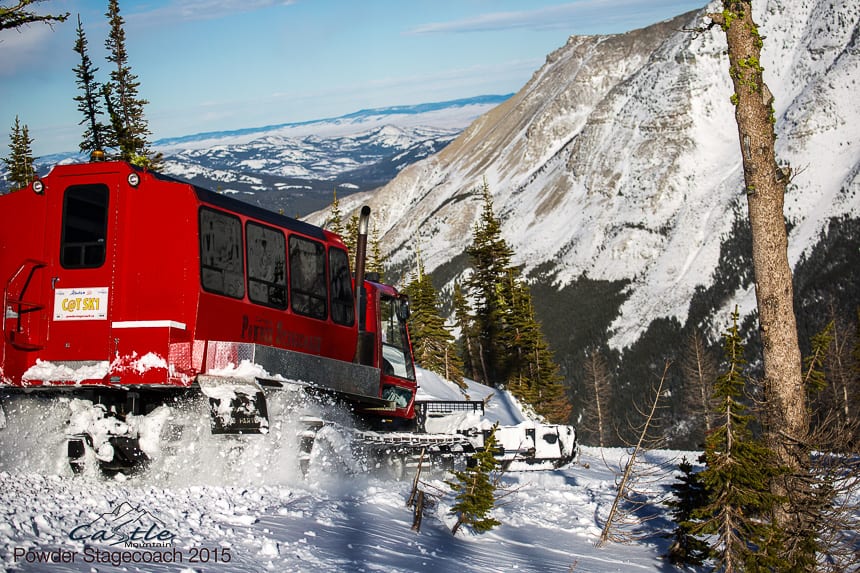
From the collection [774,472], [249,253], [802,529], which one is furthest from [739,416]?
[249,253]

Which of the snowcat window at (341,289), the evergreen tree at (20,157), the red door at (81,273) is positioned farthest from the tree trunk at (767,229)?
the evergreen tree at (20,157)

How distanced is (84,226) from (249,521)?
4.51m

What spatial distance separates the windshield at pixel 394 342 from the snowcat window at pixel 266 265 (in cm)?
334

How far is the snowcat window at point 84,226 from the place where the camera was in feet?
34.0

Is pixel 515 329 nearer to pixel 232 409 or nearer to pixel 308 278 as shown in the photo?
pixel 308 278

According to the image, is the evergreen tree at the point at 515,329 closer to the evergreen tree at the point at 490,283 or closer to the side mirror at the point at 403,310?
the evergreen tree at the point at 490,283

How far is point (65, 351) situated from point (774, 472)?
315 inches

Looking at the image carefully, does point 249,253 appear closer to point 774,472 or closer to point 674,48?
point 774,472

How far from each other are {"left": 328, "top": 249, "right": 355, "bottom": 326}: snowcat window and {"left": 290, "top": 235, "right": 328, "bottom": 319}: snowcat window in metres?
0.22

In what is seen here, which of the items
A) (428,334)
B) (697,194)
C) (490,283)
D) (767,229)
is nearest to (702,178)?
(697,194)

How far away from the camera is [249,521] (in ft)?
26.0

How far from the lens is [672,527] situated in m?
11.5

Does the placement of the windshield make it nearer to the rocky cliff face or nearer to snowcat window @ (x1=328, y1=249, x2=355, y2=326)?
snowcat window @ (x1=328, y1=249, x2=355, y2=326)

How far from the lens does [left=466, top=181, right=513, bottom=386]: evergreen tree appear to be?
163ft
